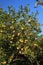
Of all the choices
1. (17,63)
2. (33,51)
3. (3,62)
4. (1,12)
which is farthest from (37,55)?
(1,12)

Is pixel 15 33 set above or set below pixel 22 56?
above

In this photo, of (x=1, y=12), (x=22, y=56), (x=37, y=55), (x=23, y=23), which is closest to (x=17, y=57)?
(x=22, y=56)

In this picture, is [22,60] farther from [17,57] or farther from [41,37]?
[41,37]

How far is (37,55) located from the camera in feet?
62.6

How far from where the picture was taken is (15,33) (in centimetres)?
1878

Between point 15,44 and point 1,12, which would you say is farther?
point 1,12

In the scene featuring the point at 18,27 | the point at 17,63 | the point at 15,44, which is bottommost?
the point at 17,63

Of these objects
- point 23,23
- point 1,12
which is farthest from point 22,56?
point 1,12

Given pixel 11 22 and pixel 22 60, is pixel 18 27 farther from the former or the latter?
pixel 22 60

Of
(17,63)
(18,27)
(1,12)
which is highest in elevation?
(1,12)

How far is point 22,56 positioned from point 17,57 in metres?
0.53

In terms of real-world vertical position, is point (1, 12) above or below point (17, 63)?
above

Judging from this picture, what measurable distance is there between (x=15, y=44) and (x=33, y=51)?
1.76 metres

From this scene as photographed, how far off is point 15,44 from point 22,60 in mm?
1697
